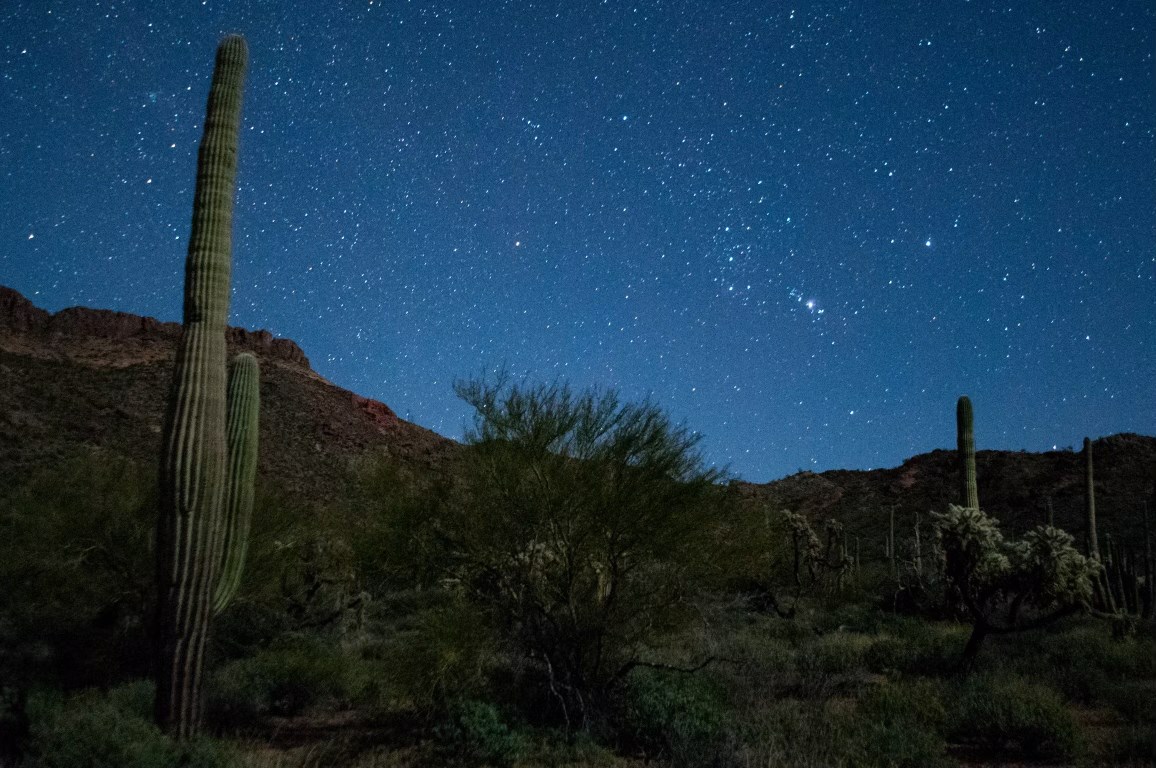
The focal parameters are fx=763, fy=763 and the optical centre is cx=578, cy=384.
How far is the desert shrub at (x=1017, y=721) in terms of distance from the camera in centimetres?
907

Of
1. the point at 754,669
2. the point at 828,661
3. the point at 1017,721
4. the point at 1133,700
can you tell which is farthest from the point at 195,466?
the point at 1133,700

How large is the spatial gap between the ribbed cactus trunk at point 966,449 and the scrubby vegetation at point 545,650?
4.01m

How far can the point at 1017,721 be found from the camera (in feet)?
30.5

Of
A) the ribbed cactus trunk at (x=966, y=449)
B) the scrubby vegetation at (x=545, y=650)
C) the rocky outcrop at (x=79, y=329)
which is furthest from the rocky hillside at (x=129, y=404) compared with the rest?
the ribbed cactus trunk at (x=966, y=449)

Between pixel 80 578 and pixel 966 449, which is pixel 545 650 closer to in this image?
pixel 80 578

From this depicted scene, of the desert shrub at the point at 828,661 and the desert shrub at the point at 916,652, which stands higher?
the desert shrub at the point at 916,652

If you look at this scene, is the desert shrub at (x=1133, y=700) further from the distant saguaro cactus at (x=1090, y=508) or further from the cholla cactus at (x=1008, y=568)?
the distant saguaro cactus at (x=1090, y=508)

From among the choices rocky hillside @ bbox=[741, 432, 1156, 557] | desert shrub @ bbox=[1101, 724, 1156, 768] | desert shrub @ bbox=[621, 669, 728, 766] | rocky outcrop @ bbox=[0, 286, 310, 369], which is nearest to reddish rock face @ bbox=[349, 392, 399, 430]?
rocky outcrop @ bbox=[0, 286, 310, 369]

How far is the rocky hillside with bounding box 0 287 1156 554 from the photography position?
33.3m

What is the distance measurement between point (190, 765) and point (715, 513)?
756 cm

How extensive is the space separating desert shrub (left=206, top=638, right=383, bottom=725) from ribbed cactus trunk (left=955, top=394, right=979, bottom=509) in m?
14.8

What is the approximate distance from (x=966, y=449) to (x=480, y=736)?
16245mm

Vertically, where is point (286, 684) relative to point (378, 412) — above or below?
below

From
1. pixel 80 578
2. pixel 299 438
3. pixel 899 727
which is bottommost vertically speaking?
pixel 899 727
